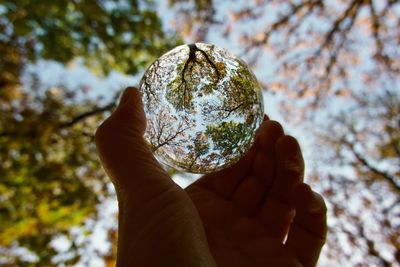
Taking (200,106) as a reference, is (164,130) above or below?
below

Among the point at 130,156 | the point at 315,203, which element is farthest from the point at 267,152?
the point at 130,156

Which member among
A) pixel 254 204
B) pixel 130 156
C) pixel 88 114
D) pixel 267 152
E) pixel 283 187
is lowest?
pixel 130 156

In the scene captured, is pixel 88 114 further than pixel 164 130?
Yes

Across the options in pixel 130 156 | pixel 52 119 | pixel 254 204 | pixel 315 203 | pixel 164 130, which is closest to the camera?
pixel 130 156

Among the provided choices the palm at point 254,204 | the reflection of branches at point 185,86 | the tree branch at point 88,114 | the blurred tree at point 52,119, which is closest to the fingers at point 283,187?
the palm at point 254,204

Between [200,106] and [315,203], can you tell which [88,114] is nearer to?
[200,106]

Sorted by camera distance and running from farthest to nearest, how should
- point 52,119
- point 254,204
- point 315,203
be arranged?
point 52,119
point 254,204
point 315,203

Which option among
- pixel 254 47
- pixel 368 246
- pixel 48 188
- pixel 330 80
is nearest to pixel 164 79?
pixel 48 188
